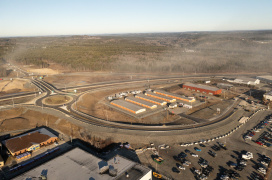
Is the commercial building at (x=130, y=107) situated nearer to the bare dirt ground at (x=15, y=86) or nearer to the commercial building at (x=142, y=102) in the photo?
the commercial building at (x=142, y=102)

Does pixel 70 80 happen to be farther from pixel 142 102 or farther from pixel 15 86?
pixel 142 102

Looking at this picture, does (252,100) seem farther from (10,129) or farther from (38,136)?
(10,129)

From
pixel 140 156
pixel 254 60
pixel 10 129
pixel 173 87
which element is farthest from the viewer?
pixel 254 60

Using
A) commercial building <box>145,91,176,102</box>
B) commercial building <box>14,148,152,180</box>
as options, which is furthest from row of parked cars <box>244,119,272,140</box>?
commercial building <box>14,148,152,180</box>

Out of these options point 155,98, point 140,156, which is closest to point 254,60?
point 155,98

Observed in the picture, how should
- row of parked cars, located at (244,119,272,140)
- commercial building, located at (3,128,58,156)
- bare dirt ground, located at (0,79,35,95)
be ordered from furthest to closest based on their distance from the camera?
bare dirt ground, located at (0,79,35,95), row of parked cars, located at (244,119,272,140), commercial building, located at (3,128,58,156)

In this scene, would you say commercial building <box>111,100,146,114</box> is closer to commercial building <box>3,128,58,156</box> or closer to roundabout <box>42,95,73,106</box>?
roundabout <box>42,95,73,106</box>

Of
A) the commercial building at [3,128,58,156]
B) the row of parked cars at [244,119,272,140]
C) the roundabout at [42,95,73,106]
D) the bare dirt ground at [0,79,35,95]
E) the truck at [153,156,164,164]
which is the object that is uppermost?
the bare dirt ground at [0,79,35,95]
